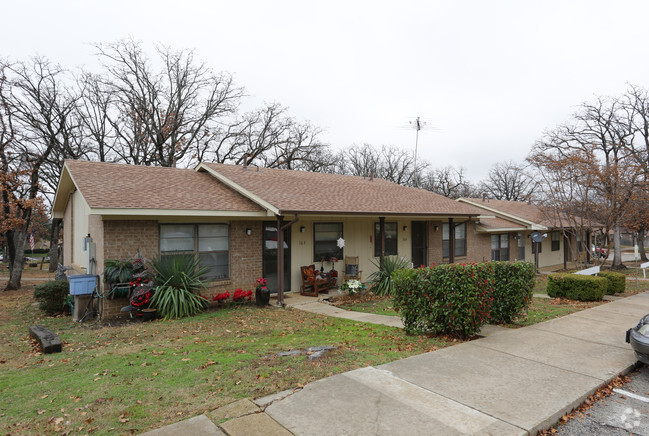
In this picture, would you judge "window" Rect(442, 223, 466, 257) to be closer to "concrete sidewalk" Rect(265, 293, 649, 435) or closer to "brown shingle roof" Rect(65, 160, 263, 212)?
"brown shingle roof" Rect(65, 160, 263, 212)

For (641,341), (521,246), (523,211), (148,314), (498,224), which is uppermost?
(523,211)

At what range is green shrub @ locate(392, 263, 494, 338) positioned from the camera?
19.9ft

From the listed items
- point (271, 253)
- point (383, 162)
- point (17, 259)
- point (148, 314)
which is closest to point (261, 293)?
point (271, 253)

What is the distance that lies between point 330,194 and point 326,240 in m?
1.65

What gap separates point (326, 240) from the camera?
1259 centimetres

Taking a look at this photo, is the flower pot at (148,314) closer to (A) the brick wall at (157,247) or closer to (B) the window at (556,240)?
(A) the brick wall at (157,247)

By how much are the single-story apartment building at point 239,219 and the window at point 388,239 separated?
0.04m

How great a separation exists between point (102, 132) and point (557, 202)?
88.4 ft

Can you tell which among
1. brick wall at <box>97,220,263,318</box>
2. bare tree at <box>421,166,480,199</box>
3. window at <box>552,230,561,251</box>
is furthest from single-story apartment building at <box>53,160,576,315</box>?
bare tree at <box>421,166,480,199</box>

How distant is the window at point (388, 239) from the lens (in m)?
14.0

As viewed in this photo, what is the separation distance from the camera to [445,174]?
51.6 metres

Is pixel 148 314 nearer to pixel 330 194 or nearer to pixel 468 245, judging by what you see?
pixel 330 194

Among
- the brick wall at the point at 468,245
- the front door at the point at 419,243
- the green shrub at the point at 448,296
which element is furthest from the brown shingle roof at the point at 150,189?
the brick wall at the point at 468,245

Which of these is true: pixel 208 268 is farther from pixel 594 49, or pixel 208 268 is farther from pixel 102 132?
pixel 102 132
